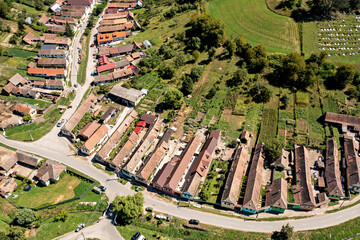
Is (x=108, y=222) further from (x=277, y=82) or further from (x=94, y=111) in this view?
(x=277, y=82)

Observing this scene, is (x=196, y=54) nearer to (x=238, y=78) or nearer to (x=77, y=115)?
(x=238, y=78)

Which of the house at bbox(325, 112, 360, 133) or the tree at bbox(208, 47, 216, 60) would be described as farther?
the tree at bbox(208, 47, 216, 60)

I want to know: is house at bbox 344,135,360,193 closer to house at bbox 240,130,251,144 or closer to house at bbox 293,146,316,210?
house at bbox 293,146,316,210

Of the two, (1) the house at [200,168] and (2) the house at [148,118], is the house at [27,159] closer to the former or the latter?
(2) the house at [148,118]

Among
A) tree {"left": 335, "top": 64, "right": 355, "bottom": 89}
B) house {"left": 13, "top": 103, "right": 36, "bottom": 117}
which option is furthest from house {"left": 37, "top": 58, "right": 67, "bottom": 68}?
tree {"left": 335, "top": 64, "right": 355, "bottom": 89}

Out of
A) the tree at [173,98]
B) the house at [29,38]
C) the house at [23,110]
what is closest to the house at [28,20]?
the house at [29,38]

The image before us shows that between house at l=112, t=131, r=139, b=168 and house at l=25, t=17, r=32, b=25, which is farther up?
house at l=25, t=17, r=32, b=25

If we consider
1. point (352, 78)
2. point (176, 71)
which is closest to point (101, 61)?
point (176, 71)
